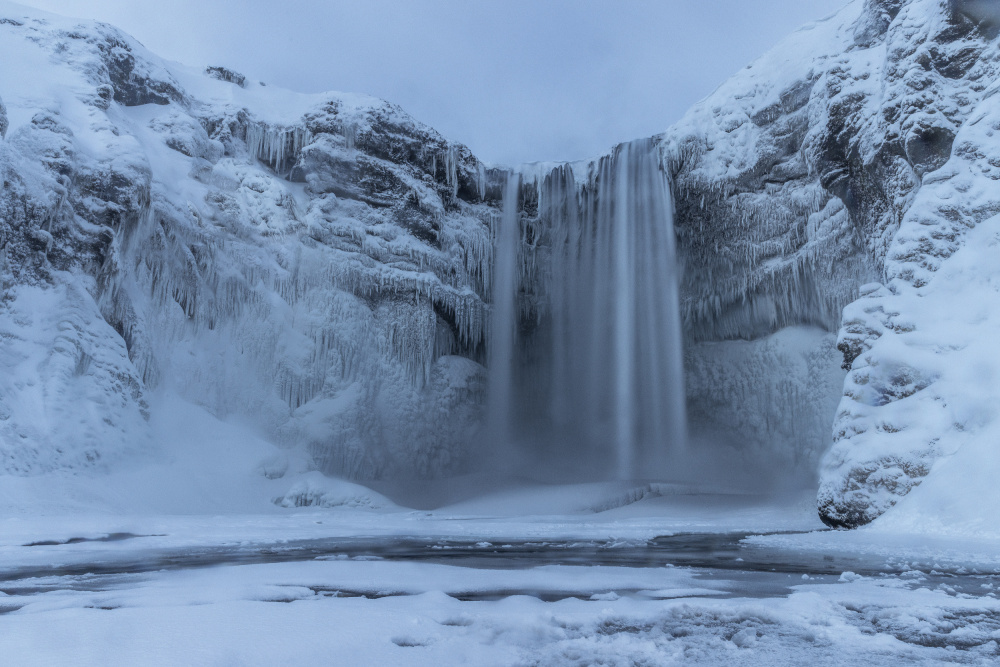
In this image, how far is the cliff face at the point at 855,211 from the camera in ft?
28.8

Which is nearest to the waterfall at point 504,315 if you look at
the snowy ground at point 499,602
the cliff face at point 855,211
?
the cliff face at point 855,211

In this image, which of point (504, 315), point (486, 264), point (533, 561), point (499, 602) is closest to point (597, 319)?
point (504, 315)

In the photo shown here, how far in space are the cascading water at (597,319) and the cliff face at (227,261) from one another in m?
1.51

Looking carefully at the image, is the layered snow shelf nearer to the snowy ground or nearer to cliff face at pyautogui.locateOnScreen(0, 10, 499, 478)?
cliff face at pyautogui.locateOnScreen(0, 10, 499, 478)

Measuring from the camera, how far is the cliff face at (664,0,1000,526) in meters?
8.77

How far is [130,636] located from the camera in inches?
98.4

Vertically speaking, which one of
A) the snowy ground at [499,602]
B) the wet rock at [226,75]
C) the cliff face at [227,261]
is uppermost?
the wet rock at [226,75]

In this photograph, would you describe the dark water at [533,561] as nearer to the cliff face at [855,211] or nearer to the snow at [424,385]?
the snow at [424,385]

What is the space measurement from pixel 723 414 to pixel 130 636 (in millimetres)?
19939

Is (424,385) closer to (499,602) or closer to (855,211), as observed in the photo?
(855,211)

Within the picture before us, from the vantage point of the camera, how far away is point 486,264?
20.8 meters

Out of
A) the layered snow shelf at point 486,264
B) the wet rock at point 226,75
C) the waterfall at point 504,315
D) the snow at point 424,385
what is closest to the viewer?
the snow at point 424,385

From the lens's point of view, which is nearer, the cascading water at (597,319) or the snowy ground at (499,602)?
the snowy ground at (499,602)

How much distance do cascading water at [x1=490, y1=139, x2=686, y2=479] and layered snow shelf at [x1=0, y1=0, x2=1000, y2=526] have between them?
0.10 m
